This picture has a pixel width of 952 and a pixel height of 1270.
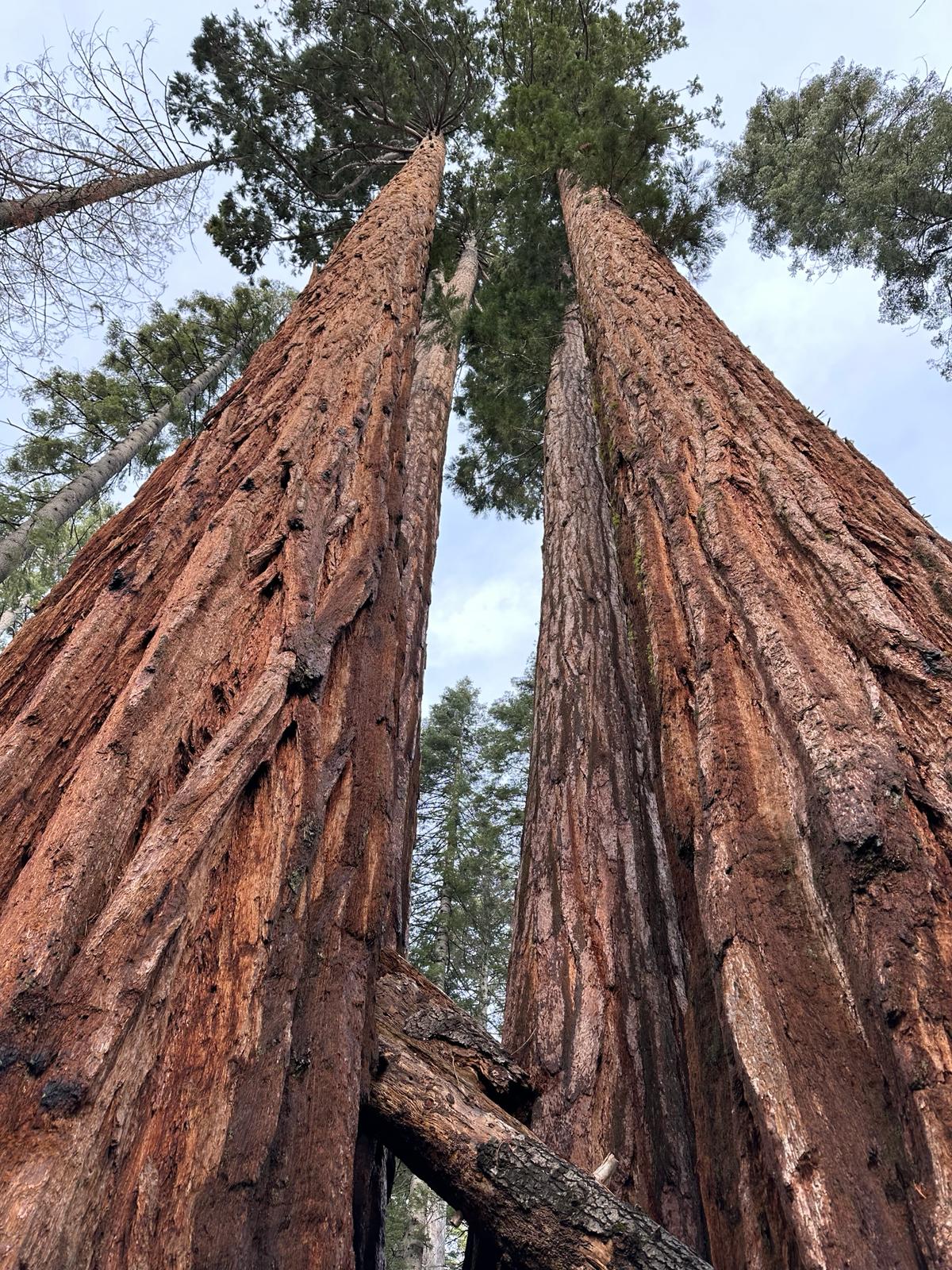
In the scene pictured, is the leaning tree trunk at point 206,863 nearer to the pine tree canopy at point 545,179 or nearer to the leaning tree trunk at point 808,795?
the leaning tree trunk at point 808,795

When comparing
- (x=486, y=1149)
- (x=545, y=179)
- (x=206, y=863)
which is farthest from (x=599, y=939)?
(x=545, y=179)

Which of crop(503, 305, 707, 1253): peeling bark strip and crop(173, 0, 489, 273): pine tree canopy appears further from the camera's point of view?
crop(173, 0, 489, 273): pine tree canopy

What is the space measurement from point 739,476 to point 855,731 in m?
1.11

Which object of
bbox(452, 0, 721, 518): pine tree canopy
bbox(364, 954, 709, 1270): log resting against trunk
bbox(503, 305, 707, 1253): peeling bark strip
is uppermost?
bbox(452, 0, 721, 518): pine tree canopy

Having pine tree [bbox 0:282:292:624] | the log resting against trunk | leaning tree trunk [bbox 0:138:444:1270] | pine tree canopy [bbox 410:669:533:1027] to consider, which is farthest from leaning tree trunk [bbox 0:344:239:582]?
the log resting against trunk

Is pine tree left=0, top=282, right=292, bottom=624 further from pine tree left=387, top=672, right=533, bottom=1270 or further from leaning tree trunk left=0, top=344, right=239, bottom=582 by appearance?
pine tree left=387, top=672, right=533, bottom=1270

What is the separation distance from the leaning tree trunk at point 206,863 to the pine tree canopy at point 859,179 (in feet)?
39.7

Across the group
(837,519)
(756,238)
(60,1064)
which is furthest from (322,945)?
(756,238)

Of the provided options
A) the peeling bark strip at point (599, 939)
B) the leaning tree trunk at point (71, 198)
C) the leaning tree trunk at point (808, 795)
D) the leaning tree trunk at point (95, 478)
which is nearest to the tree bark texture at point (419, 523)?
the peeling bark strip at point (599, 939)

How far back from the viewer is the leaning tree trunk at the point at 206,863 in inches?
44.0

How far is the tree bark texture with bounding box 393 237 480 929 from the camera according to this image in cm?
346

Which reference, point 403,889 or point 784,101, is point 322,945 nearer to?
point 403,889

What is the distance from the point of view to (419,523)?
5.07 meters

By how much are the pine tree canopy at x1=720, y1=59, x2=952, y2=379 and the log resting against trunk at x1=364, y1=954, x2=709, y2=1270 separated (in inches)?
510
